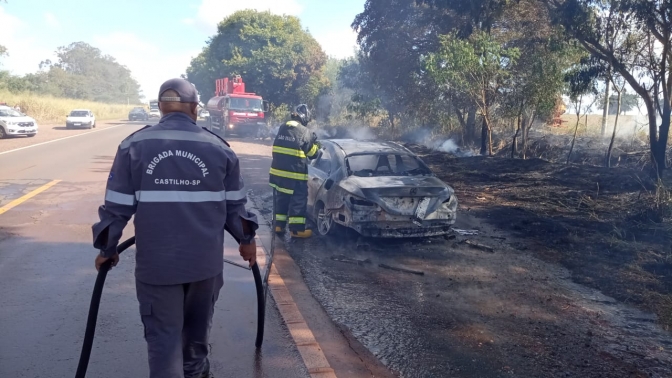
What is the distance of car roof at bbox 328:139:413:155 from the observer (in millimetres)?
8320

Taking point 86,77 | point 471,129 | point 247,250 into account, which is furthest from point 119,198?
point 86,77

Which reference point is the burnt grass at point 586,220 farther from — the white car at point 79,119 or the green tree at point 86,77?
the green tree at point 86,77

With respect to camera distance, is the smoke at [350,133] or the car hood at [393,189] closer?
the car hood at [393,189]

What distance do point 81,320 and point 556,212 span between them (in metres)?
8.49

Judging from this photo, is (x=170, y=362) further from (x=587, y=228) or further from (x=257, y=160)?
(x=257, y=160)

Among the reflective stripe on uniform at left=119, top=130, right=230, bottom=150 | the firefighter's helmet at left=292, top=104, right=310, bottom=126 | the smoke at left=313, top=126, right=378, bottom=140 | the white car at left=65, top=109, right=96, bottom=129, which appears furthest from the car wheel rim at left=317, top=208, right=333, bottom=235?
the white car at left=65, top=109, right=96, bottom=129

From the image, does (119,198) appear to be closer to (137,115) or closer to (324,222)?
(324,222)

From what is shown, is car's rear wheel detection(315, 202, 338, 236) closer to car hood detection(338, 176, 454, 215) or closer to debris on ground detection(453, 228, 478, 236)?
car hood detection(338, 176, 454, 215)

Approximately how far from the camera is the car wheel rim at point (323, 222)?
7.96m

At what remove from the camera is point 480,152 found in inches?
832

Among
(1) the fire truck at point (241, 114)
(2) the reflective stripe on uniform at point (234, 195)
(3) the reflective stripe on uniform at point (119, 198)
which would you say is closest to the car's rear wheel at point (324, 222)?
(2) the reflective stripe on uniform at point (234, 195)

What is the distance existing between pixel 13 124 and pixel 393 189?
78.7 feet

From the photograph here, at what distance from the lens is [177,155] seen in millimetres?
2799

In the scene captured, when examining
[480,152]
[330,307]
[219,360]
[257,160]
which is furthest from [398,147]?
[480,152]
